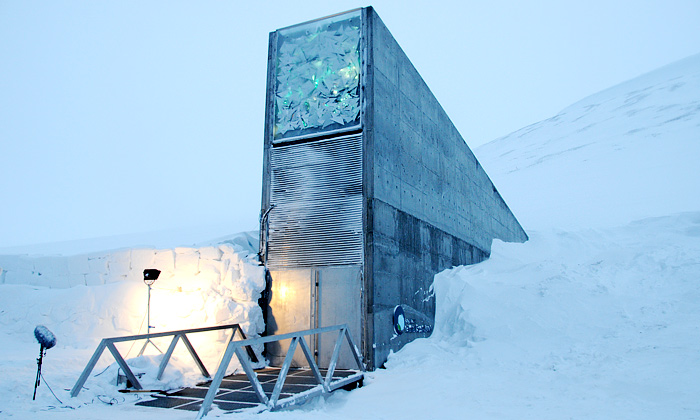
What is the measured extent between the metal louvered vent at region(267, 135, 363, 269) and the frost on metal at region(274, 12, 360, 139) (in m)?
0.46

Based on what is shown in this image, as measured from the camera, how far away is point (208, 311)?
8828 mm

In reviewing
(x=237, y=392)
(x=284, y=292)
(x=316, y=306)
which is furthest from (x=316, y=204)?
(x=237, y=392)

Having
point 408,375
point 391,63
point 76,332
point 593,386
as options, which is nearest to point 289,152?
point 391,63

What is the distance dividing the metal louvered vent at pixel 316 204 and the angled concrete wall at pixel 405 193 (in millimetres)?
349

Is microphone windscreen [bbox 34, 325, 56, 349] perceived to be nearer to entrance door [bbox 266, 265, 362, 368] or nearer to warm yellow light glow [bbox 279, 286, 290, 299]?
entrance door [bbox 266, 265, 362, 368]

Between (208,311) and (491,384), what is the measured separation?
196 inches

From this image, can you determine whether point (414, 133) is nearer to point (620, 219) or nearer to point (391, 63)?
point (391, 63)

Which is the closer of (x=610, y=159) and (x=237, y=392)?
(x=237, y=392)

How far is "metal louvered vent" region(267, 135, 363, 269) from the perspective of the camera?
9078mm

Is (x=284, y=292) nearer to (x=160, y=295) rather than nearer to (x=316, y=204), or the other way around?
(x=316, y=204)

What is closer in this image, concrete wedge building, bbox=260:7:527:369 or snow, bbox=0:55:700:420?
snow, bbox=0:55:700:420

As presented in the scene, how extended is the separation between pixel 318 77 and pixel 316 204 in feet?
8.52

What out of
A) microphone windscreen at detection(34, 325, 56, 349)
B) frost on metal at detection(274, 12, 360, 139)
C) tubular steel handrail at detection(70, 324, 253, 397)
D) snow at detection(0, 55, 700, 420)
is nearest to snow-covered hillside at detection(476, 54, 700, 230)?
snow at detection(0, 55, 700, 420)

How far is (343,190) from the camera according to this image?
30.3 ft
